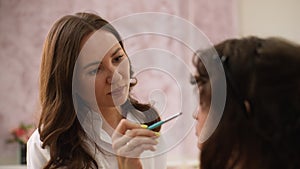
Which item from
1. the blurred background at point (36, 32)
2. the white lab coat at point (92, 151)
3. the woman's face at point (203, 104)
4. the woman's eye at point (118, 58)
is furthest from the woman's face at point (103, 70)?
the blurred background at point (36, 32)

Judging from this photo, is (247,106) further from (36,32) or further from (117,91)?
(36,32)

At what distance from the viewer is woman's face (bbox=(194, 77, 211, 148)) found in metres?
0.84

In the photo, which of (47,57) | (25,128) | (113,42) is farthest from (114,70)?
(25,128)

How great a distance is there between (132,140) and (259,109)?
11.3 inches

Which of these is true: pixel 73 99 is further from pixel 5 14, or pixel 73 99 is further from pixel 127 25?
pixel 5 14

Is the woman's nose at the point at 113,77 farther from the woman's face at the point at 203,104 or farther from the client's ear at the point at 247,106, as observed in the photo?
the client's ear at the point at 247,106

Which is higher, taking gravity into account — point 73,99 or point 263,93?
point 263,93

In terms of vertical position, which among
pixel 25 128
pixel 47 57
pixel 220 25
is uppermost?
pixel 47 57

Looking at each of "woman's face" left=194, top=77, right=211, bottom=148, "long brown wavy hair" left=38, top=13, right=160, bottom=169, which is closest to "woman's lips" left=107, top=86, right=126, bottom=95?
"long brown wavy hair" left=38, top=13, right=160, bottom=169

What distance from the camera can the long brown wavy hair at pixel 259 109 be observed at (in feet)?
2.52

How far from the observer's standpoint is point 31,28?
8.33 feet

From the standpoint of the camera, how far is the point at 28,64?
2.54 meters

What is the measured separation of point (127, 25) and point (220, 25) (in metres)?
1.46

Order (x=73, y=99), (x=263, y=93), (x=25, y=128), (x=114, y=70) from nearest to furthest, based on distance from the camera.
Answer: (x=263, y=93) < (x=114, y=70) < (x=73, y=99) < (x=25, y=128)
